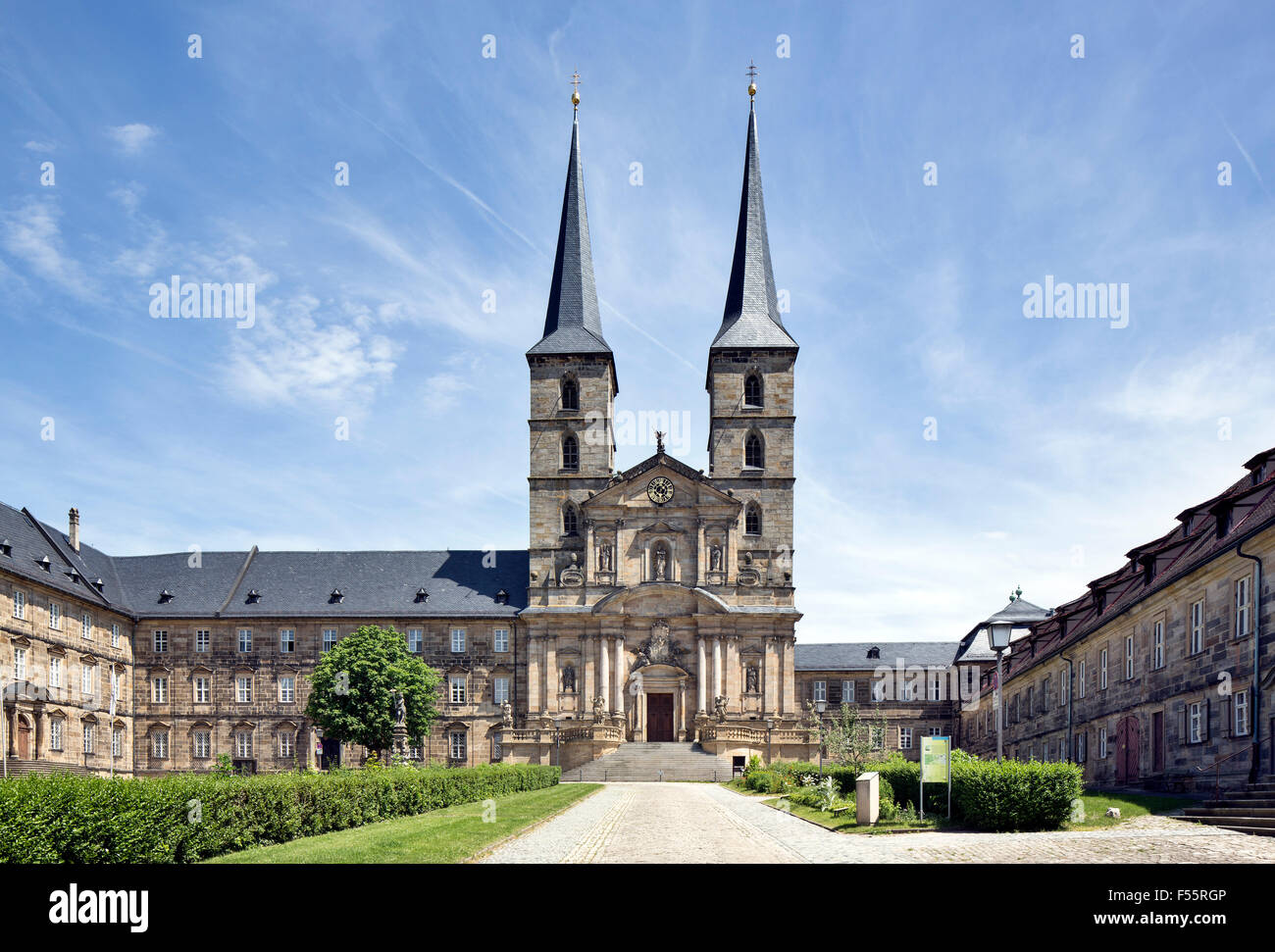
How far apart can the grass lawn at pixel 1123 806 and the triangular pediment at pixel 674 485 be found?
4324cm

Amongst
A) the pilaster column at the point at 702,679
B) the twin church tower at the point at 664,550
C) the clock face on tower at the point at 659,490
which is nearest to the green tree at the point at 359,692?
the twin church tower at the point at 664,550

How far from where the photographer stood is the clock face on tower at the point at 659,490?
237 feet

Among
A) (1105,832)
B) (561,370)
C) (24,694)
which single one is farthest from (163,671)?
(1105,832)

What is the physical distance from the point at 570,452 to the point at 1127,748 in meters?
46.2

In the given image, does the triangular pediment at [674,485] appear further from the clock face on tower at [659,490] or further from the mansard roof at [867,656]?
the mansard roof at [867,656]

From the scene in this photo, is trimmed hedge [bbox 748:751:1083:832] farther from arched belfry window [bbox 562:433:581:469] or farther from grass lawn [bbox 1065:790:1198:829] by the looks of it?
arched belfry window [bbox 562:433:581:469]

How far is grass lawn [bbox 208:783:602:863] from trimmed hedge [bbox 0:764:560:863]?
571mm

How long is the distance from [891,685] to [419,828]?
205ft

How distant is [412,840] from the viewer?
20812 millimetres

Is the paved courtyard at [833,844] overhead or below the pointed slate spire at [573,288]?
below

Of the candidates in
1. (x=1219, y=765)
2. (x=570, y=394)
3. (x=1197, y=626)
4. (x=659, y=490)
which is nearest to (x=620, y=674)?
(x=659, y=490)

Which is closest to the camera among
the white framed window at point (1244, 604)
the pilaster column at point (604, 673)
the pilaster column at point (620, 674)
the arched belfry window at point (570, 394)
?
the white framed window at point (1244, 604)

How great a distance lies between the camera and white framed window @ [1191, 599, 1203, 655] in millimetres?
30297
